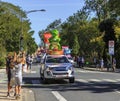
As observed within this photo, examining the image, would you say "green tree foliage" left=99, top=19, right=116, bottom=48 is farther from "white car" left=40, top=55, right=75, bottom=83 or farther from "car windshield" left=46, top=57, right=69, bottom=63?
"white car" left=40, top=55, right=75, bottom=83

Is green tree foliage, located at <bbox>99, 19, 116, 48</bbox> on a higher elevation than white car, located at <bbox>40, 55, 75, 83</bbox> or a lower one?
higher

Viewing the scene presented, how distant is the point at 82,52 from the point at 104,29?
65.7 ft

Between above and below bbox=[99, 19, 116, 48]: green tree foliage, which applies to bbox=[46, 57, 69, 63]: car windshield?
below

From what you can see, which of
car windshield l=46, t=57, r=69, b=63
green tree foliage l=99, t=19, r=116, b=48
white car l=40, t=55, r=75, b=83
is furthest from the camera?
green tree foliage l=99, t=19, r=116, b=48

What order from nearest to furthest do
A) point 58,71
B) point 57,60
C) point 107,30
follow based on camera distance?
1. point 58,71
2. point 57,60
3. point 107,30

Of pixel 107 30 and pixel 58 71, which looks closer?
pixel 58 71

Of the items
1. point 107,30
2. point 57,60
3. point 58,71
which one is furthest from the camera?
point 107,30

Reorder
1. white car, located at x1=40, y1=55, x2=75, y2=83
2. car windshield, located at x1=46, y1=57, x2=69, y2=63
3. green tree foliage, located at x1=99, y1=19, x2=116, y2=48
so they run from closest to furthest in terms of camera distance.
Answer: white car, located at x1=40, y1=55, x2=75, y2=83
car windshield, located at x1=46, y1=57, x2=69, y2=63
green tree foliage, located at x1=99, y1=19, x2=116, y2=48


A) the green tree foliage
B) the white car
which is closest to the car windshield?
the white car

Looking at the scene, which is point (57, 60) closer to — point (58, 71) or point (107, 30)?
point (58, 71)

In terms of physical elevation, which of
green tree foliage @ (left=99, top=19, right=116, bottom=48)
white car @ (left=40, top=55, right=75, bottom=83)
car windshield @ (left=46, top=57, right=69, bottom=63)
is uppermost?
green tree foliage @ (left=99, top=19, right=116, bottom=48)

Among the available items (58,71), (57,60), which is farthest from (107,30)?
(58,71)

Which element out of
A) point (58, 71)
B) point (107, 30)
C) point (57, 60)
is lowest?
point (58, 71)

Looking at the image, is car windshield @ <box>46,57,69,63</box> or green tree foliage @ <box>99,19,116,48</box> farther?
green tree foliage @ <box>99,19,116,48</box>
